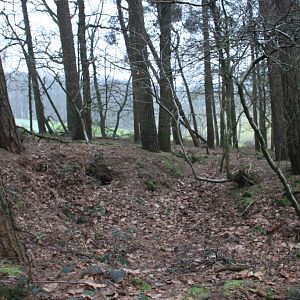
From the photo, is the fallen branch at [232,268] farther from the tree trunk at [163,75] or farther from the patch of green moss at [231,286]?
the tree trunk at [163,75]

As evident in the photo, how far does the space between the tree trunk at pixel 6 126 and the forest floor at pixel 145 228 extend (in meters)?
0.25

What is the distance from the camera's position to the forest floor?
159 inches

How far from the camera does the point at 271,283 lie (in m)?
4.17

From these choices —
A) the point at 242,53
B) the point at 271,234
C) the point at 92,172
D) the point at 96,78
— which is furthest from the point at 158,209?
the point at 96,78

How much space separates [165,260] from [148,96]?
22.4 feet

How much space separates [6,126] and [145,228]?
143 inches

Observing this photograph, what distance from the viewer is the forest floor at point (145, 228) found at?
13.3 feet

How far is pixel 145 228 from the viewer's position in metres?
7.49

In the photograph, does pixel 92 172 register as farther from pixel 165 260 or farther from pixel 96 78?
pixel 96 78

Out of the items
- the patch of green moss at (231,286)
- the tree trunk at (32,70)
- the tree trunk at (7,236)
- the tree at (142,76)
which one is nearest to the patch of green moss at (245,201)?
the tree at (142,76)

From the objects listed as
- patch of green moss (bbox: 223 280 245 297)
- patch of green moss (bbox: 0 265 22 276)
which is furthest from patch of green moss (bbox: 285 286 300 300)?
patch of green moss (bbox: 0 265 22 276)

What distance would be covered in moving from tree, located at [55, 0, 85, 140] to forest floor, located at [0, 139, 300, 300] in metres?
1.88

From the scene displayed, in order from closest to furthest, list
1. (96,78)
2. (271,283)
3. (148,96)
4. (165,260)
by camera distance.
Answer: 1. (271,283)
2. (165,260)
3. (148,96)
4. (96,78)

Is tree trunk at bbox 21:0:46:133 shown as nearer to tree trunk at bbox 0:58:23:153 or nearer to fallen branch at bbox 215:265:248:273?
tree trunk at bbox 0:58:23:153
